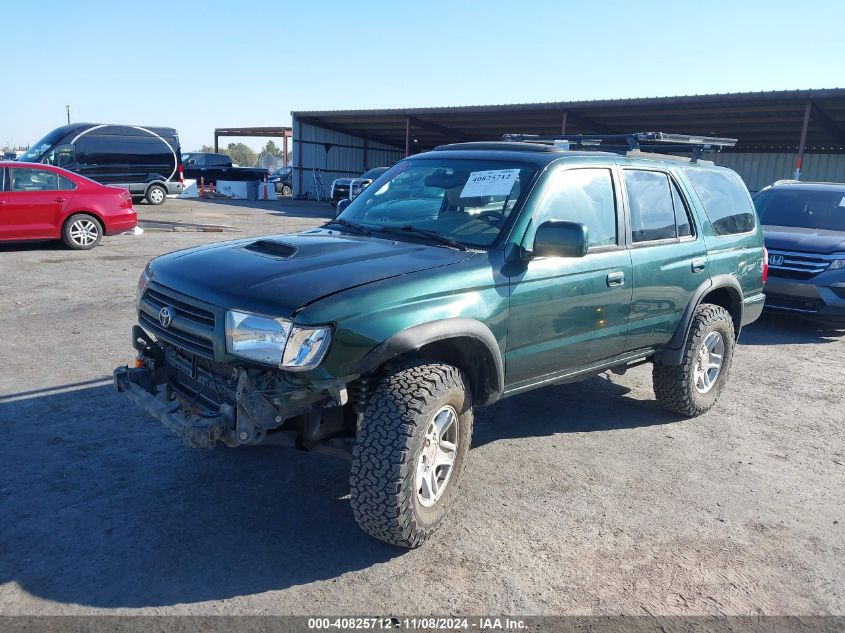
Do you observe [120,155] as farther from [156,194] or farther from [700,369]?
[700,369]

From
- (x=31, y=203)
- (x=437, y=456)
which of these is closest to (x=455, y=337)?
(x=437, y=456)

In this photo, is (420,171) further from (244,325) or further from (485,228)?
(244,325)

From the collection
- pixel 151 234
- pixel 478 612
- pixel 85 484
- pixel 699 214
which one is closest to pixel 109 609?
pixel 85 484

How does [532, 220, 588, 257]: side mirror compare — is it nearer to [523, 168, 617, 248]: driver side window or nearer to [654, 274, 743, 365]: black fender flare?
[523, 168, 617, 248]: driver side window

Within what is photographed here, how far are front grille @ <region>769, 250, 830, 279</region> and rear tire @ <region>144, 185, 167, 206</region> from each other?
803 inches

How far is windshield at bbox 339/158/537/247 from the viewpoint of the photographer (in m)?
4.10

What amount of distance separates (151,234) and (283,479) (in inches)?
514

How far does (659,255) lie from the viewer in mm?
4820

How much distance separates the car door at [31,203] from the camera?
11.5 meters

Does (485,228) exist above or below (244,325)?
above

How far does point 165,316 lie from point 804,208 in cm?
904

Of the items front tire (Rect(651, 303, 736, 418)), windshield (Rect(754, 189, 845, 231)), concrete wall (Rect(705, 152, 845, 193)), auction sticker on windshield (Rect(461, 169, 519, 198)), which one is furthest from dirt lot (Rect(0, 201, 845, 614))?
concrete wall (Rect(705, 152, 845, 193))

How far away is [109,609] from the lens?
2943 millimetres

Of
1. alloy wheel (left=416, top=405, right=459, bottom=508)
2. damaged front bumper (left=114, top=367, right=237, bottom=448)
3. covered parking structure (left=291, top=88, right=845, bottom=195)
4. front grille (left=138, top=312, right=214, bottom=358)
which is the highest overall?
covered parking structure (left=291, top=88, right=845, bottom=195)
